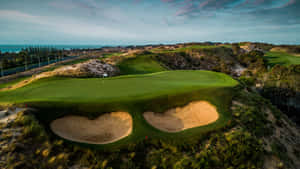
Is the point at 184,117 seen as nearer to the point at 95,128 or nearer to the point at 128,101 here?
the point at 128,101

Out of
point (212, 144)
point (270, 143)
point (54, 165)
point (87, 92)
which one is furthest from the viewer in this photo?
point (87, 92)

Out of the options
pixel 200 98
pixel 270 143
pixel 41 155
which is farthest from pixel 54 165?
pixel 270 143

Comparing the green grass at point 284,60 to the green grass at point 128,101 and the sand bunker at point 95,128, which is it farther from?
the sand bunker at point 95,128

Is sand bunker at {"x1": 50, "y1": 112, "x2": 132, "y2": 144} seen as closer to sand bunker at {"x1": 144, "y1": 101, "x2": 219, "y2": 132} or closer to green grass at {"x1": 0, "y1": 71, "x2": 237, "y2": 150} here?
green grass at {"x1": 0, "y1": 71, "x2": 237, "y2": 150}

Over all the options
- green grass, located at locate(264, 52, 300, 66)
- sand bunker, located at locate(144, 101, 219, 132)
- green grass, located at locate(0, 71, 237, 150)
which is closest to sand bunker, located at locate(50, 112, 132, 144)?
green grass, located at locate(0, 71, 237, 150)

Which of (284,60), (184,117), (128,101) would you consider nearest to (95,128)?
(128,101)

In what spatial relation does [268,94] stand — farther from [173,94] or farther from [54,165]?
[54,165]
